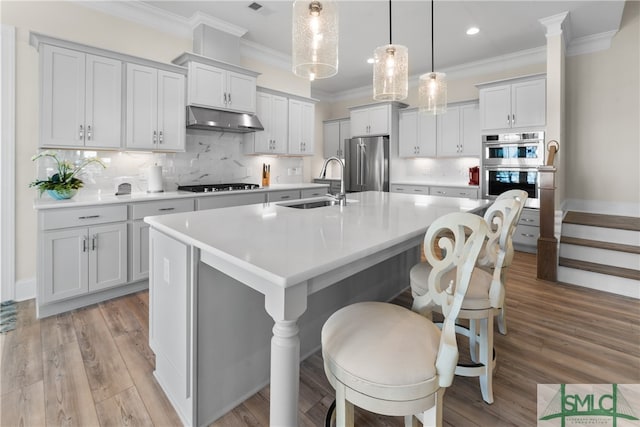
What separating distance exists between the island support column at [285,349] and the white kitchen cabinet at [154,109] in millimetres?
3070

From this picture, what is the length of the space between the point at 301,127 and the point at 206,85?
1784 mm

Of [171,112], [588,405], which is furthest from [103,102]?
[588,405]

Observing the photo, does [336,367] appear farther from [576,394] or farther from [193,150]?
[193,150]

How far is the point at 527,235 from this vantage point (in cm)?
450

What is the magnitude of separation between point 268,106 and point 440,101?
8.56 feet

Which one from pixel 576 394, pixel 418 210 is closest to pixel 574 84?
pixel 418 210

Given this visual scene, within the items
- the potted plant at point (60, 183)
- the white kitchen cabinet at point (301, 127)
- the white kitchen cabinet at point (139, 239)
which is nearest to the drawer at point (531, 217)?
the white kitchen cabinet at point (301, 127)

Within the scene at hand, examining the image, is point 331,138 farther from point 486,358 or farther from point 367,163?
point 486,358

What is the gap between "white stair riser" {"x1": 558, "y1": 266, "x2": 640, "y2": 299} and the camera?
9.98 feet

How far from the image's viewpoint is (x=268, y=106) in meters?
4.73

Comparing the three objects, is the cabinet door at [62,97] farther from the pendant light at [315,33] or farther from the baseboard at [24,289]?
the pendant light at [315,33]

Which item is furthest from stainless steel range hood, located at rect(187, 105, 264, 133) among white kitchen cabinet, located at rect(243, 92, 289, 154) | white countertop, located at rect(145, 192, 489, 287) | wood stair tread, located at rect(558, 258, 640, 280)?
wood stair tread, located at rect(558, 258, 640, 280)

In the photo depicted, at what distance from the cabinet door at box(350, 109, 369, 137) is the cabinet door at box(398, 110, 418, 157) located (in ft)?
2.16

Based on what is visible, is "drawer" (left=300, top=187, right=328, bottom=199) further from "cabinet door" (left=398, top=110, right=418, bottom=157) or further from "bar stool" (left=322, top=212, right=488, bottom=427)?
"bar stool" (left=322, top=212, right=488, bottom=427)
